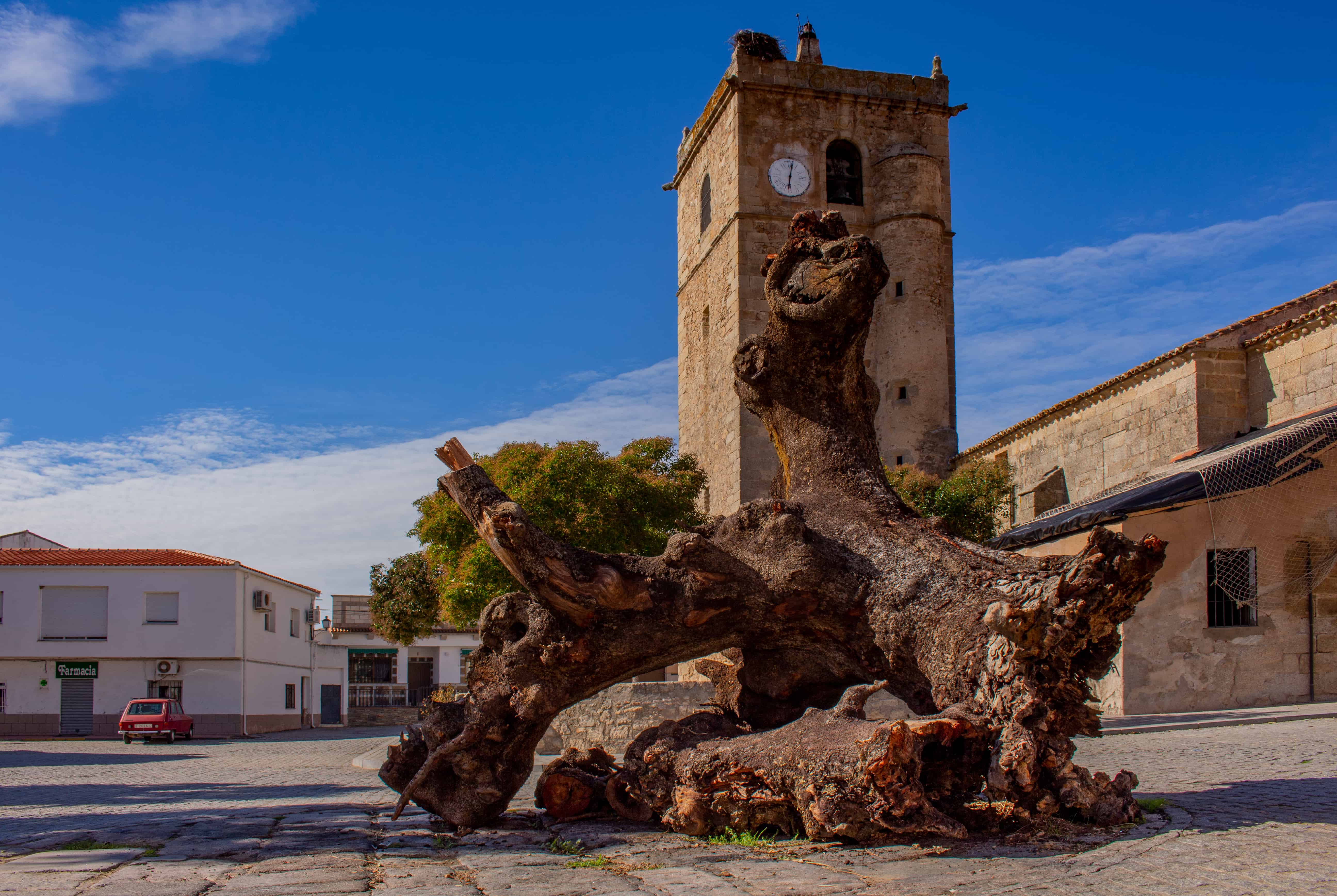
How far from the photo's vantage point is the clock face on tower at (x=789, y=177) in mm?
30000

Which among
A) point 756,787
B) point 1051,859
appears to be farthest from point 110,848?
point 1051,859

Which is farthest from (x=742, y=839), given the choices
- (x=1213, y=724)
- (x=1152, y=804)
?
(x=1213, y=724)

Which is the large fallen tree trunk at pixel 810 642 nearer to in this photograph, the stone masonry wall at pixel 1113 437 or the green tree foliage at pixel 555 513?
the green tree foliage at pixel 555 513

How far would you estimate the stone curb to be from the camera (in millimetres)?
12648

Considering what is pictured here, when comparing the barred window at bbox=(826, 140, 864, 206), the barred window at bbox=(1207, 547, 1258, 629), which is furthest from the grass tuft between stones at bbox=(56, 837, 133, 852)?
the barred window at bbox=(826, 140, 864, 206)

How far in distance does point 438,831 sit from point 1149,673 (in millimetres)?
11724

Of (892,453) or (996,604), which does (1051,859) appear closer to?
(996,604)

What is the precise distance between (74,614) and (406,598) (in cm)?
1182

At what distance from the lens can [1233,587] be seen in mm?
15430

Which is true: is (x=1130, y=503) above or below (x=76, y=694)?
above

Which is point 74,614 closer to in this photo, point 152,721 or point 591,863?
point 152,721

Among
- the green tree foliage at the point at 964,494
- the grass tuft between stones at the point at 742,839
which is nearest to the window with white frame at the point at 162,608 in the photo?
the green tree foliage at the point at 964,494

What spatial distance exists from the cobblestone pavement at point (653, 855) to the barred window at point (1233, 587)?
21.9 ft

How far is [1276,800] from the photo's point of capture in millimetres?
6383
